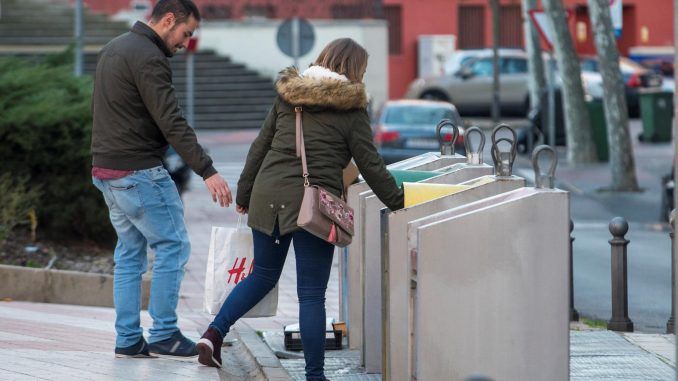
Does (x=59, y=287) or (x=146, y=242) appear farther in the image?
(x=59, y=287)

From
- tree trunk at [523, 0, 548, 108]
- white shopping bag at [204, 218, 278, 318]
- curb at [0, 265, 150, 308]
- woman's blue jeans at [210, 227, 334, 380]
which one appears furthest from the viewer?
tree trunk at [523, 0, 548, 108]

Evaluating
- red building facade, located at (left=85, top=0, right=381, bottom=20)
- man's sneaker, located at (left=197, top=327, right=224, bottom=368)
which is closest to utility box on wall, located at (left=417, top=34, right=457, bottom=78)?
red building facade, located at (left=85, top=0, right=381, bottom=20)

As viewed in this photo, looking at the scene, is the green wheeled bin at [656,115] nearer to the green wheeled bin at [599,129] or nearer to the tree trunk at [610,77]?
the green wheeled bin at [599,129]

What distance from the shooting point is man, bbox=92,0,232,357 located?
6.93 m

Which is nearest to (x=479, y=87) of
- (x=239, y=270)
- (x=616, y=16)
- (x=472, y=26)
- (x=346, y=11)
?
(x=346, y=11)

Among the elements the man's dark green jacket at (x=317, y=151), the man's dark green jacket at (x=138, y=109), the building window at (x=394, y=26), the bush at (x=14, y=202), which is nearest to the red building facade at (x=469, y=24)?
the building window at (x=394, y=26)

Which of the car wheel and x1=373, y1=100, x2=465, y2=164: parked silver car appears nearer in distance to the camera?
x1=373, y1=100, x2=465, y2=164: parked silver car

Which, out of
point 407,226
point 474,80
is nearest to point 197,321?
point 407,226

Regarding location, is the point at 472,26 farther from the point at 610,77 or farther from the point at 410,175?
the point at 410,175

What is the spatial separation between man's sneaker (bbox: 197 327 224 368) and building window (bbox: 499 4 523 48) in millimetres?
39040

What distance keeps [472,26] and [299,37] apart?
2203 cm

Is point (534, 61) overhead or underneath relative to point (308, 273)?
underneath

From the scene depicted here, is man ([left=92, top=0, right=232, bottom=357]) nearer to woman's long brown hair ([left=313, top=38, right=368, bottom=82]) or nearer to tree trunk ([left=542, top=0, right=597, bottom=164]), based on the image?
woman's long brown hair ([left=313, top=38, right=368, bottom=82])

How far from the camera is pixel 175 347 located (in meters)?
7.30
